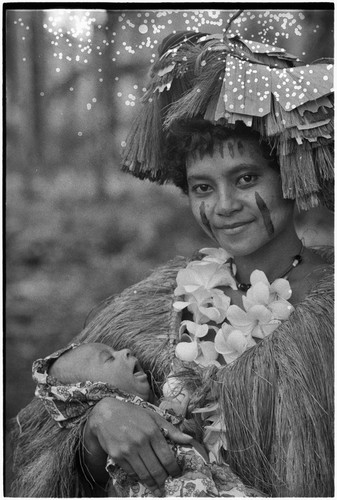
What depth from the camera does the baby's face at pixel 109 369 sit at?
1934 mm

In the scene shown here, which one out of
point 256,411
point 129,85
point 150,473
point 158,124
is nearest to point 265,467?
point 256,411

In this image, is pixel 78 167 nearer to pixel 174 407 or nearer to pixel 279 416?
pixel 174 407

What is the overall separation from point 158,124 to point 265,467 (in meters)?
0.95

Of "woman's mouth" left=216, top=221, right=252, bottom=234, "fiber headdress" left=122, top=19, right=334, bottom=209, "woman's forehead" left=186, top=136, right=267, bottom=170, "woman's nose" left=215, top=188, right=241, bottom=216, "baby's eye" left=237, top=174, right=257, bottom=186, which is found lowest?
"woman's mouth" left=216, top=221, right=252, bottom=234

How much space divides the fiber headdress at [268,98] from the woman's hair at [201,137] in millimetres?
19

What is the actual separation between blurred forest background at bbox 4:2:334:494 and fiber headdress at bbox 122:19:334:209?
0.41ft

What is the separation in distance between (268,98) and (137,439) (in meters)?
0.92

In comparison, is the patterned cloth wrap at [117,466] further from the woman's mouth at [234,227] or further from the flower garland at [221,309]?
the woman's mouth at [234,227]

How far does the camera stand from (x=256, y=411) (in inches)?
72.7

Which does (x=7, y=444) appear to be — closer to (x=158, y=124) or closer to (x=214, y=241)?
(x=214, y=241)

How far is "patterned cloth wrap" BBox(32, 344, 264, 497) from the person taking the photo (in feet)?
5.92

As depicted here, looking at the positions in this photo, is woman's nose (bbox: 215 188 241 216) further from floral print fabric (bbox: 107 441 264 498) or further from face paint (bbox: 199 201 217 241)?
floral print fabric (bbox: 107 441 264 498)

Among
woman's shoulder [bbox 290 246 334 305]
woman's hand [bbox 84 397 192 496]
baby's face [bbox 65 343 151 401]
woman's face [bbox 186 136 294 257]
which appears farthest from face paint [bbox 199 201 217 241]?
woman's hand [bbox 84 397 192 496]

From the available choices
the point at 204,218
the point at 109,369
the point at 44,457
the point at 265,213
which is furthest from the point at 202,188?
the point at 44,457
